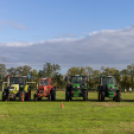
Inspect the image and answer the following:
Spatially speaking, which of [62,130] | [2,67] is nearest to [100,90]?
[62,130]

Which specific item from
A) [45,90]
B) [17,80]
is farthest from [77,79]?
[17,80]

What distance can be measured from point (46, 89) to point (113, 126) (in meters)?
14.7

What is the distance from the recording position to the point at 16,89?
2325 cm

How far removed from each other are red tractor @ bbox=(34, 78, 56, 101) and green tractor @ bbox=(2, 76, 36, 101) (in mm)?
1060

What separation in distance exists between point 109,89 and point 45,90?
5674 millimetres

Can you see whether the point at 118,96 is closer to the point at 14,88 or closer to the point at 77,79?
the point at 77,79

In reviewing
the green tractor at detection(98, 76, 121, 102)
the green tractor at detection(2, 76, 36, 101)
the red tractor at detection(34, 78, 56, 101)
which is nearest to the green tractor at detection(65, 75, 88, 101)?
the green tractor at detection(98, 76, 121, 102)

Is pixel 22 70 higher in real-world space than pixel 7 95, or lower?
higher

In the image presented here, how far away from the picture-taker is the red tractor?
23781 millimetres

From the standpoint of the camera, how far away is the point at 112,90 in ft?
74.8

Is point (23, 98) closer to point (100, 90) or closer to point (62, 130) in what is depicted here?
point (100, 90)

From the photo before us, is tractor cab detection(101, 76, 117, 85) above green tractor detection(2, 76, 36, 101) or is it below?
above

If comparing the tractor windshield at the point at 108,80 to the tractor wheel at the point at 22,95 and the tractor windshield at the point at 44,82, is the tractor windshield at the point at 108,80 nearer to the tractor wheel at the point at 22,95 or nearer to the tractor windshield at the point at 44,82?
the tractor windshield at the point at 44,82

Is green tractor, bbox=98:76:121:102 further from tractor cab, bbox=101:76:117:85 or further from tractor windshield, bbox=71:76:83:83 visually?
tractor windshield, bbox=71:76:83:83
